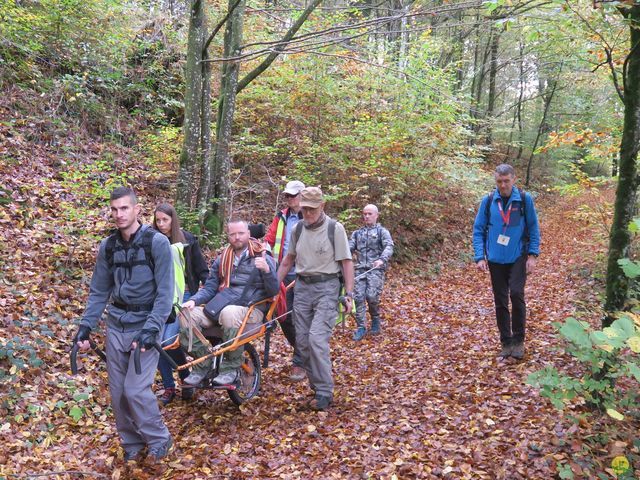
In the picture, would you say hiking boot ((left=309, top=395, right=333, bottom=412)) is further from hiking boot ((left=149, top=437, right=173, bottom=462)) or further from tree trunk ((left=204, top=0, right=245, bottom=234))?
tree trunk ((left=204, top=0, right=245, bottom=234))

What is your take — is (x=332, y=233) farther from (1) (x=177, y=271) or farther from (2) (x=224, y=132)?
(2) (x=224, y=132)

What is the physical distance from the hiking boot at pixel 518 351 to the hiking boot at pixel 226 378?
12.0ft

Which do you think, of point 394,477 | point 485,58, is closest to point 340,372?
point 394,477

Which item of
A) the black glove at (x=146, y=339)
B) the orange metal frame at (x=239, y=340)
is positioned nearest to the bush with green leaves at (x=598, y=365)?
the orange metal frame at (x=239, y=340)

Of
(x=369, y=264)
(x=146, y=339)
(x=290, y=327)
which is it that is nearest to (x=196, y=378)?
(x=146, y=339)

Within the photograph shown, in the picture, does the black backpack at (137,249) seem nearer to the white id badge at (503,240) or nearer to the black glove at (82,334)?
the black glove at (82,334)

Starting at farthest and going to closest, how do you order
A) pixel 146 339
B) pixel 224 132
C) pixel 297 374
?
pixel 224 132 < pixel 297 374 < pixel 146 339

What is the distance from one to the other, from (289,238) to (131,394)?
9.03ft

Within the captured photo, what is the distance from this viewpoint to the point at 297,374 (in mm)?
6426

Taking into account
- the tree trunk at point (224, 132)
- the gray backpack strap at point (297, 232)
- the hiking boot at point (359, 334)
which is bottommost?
the hiking boot at point (359, 334)

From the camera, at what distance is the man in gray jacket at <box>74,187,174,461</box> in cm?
423

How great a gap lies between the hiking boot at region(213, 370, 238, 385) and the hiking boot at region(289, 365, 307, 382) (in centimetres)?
130

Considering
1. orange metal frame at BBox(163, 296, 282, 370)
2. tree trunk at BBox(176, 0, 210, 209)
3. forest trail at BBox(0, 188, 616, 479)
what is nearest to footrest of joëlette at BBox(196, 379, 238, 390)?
orange metal frame at BBox(163, 296, 282, 370)

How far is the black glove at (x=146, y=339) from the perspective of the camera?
4.05 meters
